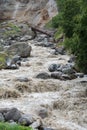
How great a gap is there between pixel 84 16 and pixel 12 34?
120 feet

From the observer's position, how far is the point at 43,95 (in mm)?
20344

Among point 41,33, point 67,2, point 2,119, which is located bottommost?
point 41,33

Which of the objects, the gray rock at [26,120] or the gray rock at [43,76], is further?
the gray rock at [43,76]

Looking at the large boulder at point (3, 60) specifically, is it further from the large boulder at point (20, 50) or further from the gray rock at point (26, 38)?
the gray rock at point (26, 38)

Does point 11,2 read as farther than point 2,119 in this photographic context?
Yes

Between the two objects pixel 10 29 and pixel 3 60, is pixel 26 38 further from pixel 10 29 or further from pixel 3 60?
pixel 3 60

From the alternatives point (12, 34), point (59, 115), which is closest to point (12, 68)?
point (59, 115)

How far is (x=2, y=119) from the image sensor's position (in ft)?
50.4

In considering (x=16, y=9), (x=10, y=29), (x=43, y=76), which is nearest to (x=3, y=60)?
(x=43, y=76)

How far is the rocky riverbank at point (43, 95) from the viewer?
1617 centimetres

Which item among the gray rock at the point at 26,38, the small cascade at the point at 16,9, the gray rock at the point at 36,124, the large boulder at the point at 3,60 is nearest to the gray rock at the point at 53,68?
the large boulder at the point at 3,60

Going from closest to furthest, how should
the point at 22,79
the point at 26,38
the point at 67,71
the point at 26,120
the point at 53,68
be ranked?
the point at 26,120
the point at 22,79
the point at 67,71
the point at 53,68
the point at 26,38

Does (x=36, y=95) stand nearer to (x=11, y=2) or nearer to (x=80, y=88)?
(x=80, y=88)

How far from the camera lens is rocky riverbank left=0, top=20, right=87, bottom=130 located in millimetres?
16172
